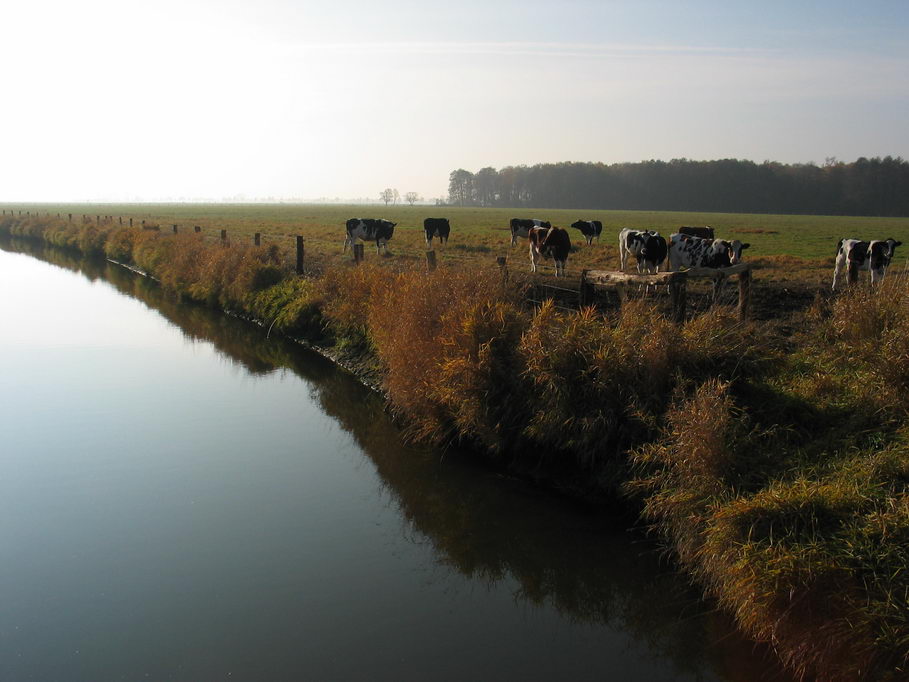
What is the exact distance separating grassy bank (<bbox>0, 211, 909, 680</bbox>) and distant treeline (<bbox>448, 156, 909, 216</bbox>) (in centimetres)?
10762

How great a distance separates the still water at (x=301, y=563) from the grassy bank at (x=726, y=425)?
2.04ft

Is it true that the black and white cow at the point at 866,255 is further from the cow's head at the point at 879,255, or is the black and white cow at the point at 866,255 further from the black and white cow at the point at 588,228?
the black and white cow at the point at 588,228

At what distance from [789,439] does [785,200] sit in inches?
4483

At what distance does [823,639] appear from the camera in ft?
15.6

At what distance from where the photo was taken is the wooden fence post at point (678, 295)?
28.6 feet

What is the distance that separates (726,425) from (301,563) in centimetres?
436

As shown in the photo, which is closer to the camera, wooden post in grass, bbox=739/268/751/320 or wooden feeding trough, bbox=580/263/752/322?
wooden feeding trough, bbox=580/263/752/322

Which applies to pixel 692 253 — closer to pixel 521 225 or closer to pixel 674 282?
pixel 674 282

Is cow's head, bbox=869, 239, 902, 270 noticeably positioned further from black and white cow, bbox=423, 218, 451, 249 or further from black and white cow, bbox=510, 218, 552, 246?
black and white cow, bbox=423, 218, 451, 249

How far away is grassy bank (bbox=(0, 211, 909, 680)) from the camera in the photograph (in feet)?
16.0

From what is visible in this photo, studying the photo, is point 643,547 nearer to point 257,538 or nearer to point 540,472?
point 540,472

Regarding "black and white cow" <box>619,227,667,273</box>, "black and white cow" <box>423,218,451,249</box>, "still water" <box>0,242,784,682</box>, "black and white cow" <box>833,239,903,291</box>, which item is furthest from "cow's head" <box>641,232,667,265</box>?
"black and white cow" <box>423,218,451,249</box>

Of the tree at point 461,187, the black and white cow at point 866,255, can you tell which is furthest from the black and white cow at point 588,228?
the tree at point 461,187

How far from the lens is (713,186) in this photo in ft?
377
